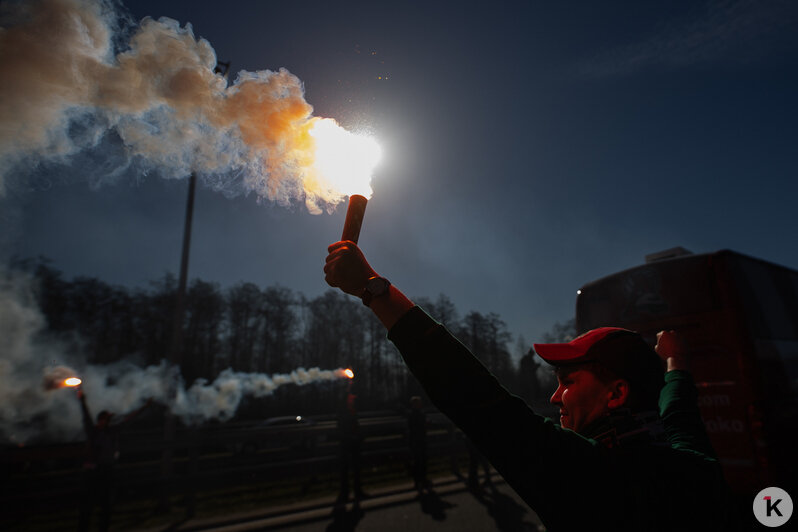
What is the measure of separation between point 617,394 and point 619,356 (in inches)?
5.4

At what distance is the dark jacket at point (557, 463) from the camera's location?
1043 mm

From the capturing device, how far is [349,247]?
1.53m

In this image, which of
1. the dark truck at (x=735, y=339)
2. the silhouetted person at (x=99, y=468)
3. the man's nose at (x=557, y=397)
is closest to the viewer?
the man's nose at (x=557, y=397)

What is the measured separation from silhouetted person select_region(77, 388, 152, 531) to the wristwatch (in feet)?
29.9

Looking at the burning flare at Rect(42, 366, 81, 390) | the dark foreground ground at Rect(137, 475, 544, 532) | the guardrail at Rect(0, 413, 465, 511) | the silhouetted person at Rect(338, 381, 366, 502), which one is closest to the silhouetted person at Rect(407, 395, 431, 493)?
the dark foreground ground at Rect(137, 475, 544, 532)

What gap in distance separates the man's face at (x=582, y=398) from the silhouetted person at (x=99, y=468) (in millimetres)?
9256

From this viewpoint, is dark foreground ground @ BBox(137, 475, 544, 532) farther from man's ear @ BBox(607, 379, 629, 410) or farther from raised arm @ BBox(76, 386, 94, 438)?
man's ear @ BBox(607, 379, 629, 410)

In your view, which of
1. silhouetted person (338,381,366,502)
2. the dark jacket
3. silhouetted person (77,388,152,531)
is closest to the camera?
the dark jacket

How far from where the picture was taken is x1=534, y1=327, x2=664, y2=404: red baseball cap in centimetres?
148

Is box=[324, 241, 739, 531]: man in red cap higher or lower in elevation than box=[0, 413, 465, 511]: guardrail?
higher

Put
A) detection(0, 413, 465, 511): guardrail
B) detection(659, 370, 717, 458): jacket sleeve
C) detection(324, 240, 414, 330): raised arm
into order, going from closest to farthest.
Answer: detection(324, 240, 414, 330): raised arm < detection(659, 370, 717, 458): jacket sleeve < detection(0, 413, 465, 511): guardrail
